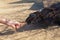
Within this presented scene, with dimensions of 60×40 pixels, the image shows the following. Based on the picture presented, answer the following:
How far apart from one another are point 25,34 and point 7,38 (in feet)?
1.24

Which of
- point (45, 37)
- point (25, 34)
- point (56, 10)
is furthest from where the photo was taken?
point (56, 10)

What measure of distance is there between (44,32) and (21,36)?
47cm

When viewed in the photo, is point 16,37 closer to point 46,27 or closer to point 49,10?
point 46,27

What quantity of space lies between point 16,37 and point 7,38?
0.18 m

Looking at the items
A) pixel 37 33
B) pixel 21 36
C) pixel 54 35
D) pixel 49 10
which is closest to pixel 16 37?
pixel 21 36

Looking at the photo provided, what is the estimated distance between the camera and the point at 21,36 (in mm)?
4570

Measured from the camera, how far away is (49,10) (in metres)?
5.20

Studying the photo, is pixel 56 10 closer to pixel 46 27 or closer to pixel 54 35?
pixel 46 27

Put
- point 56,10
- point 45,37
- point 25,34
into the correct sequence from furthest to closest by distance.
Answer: point 56,10, point 25,34, point 45,37

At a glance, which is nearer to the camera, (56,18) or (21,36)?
(21,36)

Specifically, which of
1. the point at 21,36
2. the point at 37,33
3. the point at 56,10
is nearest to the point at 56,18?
the point at 56,10

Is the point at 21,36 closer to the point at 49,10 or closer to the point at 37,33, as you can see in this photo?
the point at 37,33

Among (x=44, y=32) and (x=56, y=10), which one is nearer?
(x=44, y=32)

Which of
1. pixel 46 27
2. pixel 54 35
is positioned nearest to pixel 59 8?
pixel 46 27
